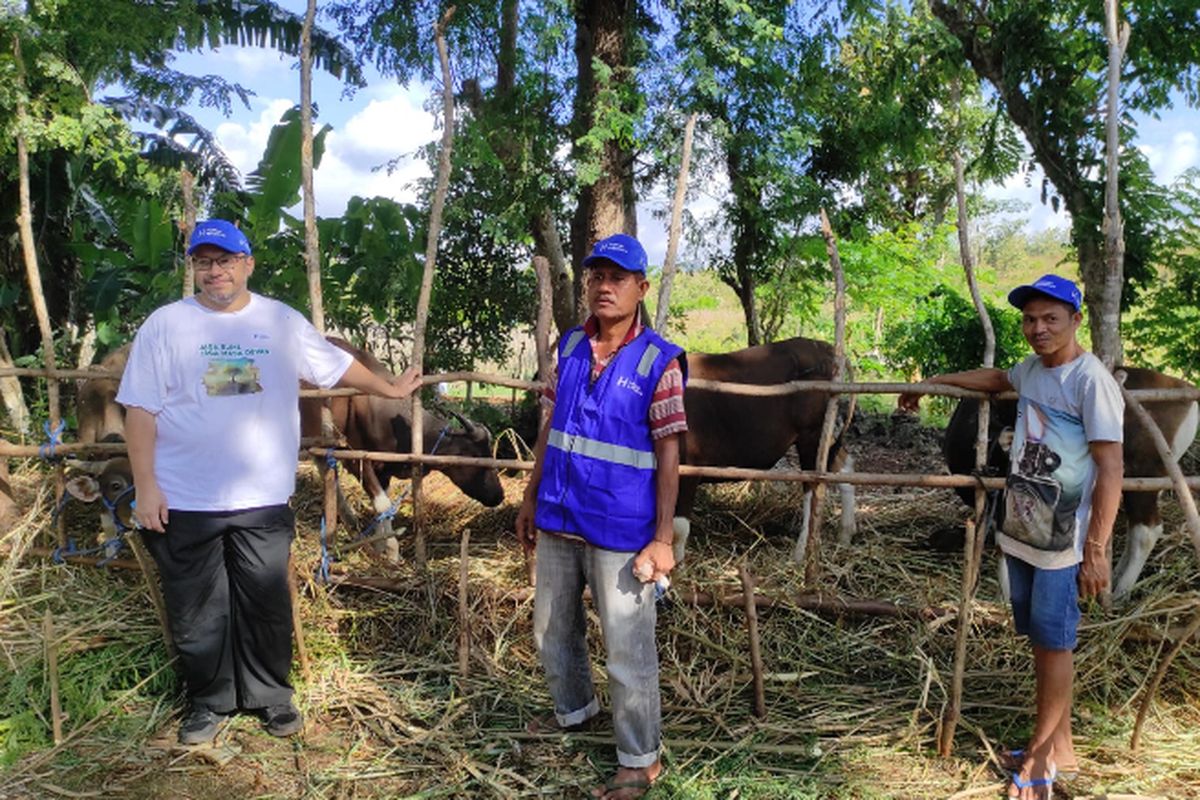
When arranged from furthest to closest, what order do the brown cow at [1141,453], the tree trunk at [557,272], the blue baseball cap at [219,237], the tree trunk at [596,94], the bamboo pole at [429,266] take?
the tree trunk at [557,272] → the tree trunk at [596,94] → the brown cow at [1141,453] → the bamboo pole at [429,266] → the blue baseball cap at [219,237]

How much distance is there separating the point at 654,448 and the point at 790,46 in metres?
7.55

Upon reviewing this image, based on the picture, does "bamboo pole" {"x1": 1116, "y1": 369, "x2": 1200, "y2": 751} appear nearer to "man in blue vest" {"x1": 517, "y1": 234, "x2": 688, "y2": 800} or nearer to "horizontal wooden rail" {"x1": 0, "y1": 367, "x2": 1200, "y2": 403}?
"horizontal wooden rail" {"x1": 0, "y1": 367, "x2": 1200, "y2": 403}

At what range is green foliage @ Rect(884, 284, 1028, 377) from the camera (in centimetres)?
1199

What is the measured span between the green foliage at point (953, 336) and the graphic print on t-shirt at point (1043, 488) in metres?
8.91

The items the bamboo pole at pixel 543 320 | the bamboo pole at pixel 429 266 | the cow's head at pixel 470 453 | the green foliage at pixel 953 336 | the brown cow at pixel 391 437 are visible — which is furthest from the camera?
the green foliage at pixel 953 336

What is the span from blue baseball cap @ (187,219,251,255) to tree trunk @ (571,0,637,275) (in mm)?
5712

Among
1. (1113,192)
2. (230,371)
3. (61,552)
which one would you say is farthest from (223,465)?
(1113,192)

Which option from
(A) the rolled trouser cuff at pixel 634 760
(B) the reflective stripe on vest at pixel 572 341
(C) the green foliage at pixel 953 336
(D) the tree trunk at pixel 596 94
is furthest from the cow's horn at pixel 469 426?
(C) the green foliage at pixel 953 336

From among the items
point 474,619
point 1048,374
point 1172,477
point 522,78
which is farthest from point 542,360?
point 522,78

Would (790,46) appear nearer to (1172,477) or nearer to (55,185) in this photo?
(1172,477)

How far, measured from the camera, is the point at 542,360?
457cm

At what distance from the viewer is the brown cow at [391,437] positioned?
21.1 feet

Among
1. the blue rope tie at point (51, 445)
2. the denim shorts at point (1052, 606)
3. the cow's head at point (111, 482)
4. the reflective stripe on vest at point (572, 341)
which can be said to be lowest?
the denim shorts at point (1052, 606)

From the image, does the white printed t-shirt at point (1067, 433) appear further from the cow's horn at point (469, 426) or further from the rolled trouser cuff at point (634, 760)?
the cow's horn at point (469, 426)
